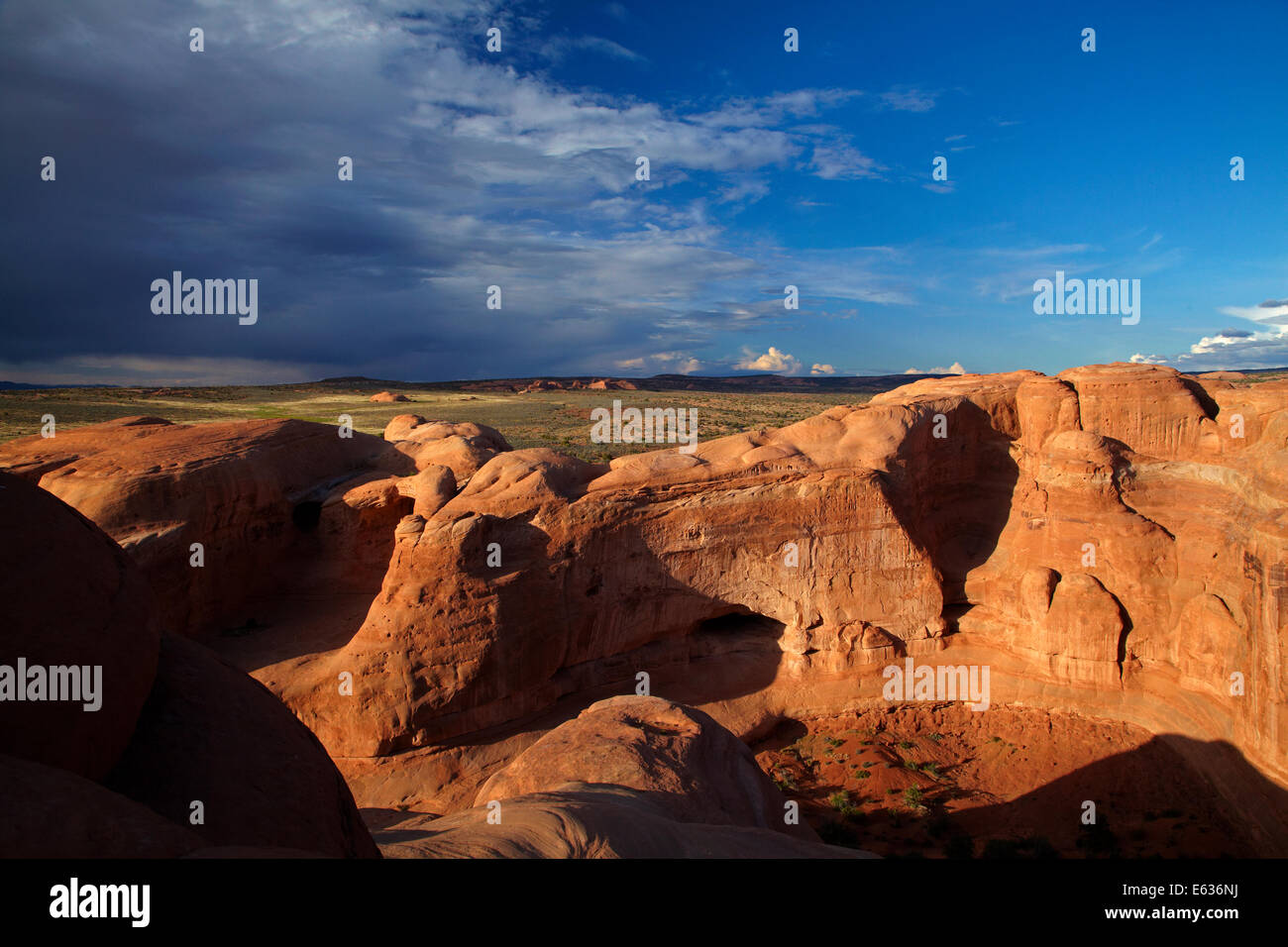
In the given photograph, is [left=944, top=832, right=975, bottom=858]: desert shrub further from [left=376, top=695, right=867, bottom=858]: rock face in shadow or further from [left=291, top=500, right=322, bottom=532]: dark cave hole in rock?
[left=291, top=500, right=322, bottom=532]: dark cave hole in rock

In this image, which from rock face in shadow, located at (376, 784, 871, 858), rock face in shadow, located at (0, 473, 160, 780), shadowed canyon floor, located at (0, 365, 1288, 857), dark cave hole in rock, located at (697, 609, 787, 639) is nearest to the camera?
rock face in shadow, located at (0, 473, 160, 780)

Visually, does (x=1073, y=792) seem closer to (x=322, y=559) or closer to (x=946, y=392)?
(x=946, y=392)

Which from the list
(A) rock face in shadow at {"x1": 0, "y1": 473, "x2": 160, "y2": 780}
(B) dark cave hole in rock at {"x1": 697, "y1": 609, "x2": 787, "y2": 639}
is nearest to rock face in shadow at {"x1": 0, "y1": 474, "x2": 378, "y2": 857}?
(A) rock face in shadow at {"x1": 0, "y1": 473, "x2": 160, "y2": 780}

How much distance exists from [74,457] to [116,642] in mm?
13590

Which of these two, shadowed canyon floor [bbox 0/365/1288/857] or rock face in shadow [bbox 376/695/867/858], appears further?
shadowed canyon floor [bbox 0/365/1288/857]

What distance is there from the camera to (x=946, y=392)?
1627cm

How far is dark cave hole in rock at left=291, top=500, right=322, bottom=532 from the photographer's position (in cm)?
1722

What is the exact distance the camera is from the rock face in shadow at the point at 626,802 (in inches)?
211

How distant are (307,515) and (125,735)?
551 inches

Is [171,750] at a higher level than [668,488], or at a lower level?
lower

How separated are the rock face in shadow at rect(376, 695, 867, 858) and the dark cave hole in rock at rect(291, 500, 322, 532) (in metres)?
9.44

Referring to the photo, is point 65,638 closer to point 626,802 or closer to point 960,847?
point 626,802

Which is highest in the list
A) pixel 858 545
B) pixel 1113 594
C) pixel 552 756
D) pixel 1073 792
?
pixel 858 545
